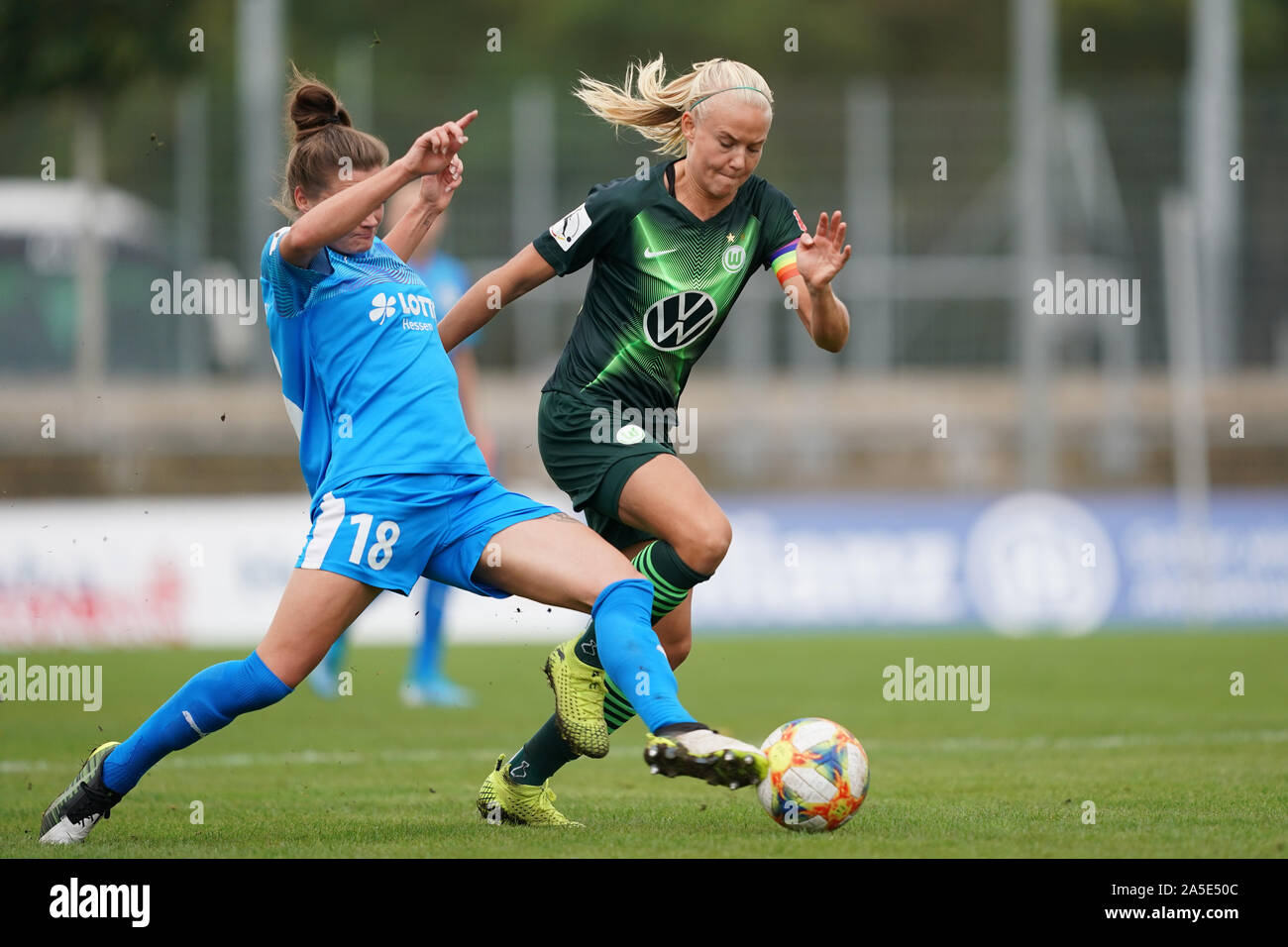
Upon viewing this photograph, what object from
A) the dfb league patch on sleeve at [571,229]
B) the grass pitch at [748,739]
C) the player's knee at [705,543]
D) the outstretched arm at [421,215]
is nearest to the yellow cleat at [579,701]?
the grass pitch at [748,739]

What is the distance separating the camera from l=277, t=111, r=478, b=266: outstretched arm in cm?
444

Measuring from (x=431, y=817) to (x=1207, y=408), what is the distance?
1450cm

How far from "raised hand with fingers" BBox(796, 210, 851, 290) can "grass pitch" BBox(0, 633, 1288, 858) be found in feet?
5.24

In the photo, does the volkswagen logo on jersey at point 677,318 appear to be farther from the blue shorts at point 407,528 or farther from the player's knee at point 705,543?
the blue shorts at point 407,528

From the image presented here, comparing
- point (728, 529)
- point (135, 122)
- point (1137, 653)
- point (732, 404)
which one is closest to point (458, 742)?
point (728, 529)

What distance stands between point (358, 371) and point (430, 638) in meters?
4.93

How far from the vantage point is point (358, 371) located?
4.77 metres

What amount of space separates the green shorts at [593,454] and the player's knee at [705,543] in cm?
26

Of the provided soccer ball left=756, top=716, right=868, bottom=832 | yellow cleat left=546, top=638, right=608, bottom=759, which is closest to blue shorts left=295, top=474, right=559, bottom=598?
yellow cleat left=546, top=638, right=608, bottom=759

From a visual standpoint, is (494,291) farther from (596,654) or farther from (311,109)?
(596,654)

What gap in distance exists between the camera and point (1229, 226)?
17.8 m

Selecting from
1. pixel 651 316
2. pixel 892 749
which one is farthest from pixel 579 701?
pixel 892 749

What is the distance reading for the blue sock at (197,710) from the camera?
4633 mm

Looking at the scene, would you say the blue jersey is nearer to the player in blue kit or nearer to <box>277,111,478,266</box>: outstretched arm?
the player in blue kit
